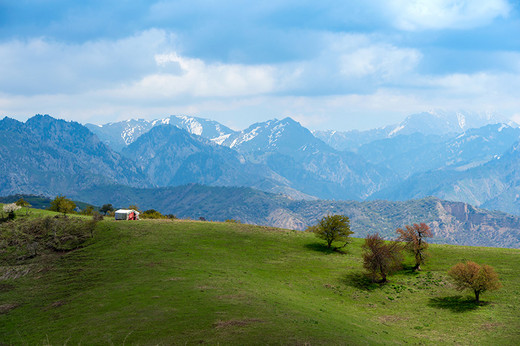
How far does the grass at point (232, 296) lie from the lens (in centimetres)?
4762

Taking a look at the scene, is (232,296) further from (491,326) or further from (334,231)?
(334,231)

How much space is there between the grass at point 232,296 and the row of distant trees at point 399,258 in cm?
262

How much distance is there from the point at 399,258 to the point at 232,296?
143 ft

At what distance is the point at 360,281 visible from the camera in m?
78.4

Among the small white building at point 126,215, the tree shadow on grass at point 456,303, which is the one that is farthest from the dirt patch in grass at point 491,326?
the small white building at point 126,215

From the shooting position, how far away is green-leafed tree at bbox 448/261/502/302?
68.4 m

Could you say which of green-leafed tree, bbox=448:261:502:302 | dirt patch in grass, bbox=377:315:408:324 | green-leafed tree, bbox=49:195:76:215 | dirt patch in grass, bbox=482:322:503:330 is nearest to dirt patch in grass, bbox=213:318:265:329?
dirt patch in grass, bbox=377:315:408:324

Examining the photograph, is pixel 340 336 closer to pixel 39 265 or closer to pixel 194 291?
pixel 194 291

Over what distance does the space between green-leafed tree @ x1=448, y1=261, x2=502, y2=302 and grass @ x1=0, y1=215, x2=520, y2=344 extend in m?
2.35

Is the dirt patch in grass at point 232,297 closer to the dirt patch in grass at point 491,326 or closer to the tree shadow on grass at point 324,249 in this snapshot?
the dirt patch in grass at point 491,326

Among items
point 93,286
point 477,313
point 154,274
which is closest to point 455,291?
point 477,313

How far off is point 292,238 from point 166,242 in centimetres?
3476

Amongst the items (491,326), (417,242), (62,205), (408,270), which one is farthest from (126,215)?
(491,326)

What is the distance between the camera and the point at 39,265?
7969cm
